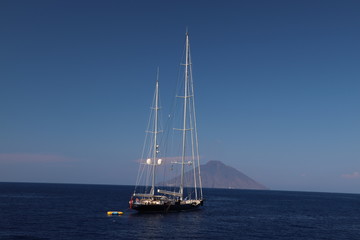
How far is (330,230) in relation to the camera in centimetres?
7194

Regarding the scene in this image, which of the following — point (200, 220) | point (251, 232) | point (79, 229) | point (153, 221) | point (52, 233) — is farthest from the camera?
point (200, 220)

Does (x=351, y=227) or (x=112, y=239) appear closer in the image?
(x=112, y=239)

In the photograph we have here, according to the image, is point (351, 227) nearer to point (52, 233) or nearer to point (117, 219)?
point (117, 219)

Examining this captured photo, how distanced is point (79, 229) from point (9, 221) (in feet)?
58.0

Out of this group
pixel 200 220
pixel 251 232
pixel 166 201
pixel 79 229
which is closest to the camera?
pixel 79 229

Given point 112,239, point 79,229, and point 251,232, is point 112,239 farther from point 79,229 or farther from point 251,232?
point 251,232

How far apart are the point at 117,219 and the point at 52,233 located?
1831cm

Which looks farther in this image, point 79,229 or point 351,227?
point 351,227

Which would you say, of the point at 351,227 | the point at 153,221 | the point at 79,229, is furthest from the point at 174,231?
the point at 351,227

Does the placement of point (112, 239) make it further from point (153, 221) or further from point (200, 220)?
point (200, 220)

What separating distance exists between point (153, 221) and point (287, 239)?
87.0 ft

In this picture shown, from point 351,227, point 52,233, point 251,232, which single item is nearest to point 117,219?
point 52,233

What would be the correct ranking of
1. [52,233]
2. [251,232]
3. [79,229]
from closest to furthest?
[52,233]
[79,229]
[251,232]

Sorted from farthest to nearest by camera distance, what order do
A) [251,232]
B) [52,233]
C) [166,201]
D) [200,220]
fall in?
[166,201], [200,220], [251,232], [52,233]
